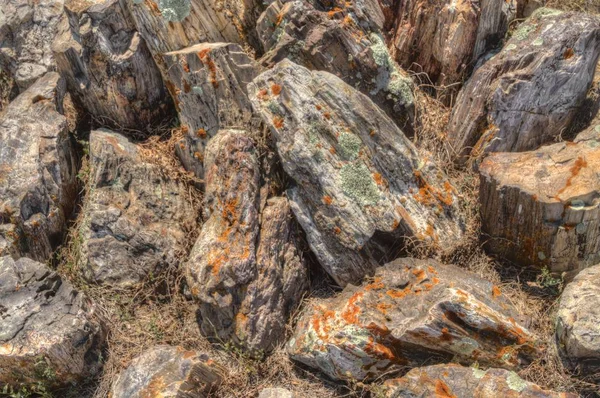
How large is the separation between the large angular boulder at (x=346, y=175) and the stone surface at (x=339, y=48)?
59 cm

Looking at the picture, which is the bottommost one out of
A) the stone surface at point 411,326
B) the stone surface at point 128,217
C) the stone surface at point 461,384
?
the stone surface at point 461,384

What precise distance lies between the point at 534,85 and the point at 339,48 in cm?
201

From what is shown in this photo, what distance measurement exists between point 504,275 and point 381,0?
11.5 feet

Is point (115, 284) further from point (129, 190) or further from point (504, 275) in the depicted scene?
point (504, 275)

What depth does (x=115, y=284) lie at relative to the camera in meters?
Result: 5.68

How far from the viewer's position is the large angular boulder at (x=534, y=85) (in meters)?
5.49

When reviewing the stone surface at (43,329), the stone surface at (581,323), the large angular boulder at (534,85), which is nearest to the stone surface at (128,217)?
the stone surface at (43,329)

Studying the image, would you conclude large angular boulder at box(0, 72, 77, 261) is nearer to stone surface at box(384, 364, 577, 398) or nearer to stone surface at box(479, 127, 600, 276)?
stone surface at box(384, 364, 577, 398)

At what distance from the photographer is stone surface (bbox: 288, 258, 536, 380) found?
457cm

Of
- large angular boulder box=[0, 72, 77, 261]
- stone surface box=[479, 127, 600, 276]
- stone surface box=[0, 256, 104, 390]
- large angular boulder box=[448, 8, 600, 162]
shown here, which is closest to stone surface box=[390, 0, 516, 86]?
large angular boulder box=[448, 8, 600, 162]

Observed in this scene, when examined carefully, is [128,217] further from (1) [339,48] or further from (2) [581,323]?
(2) [581,323]

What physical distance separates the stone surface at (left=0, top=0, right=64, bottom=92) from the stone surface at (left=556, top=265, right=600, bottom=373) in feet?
21.0

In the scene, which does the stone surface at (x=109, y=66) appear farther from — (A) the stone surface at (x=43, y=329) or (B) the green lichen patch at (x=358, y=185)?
(B) the green lichen patch at (x=358, y=185)

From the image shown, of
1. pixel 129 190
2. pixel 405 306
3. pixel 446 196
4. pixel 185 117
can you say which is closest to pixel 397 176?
pixel 446 196
